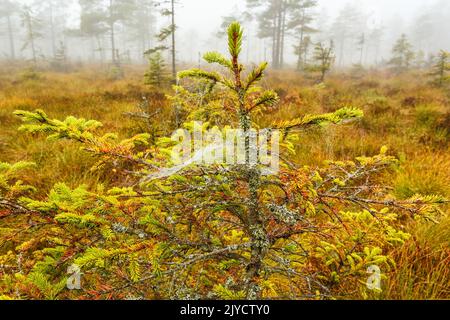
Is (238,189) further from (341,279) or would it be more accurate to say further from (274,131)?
(341,279)

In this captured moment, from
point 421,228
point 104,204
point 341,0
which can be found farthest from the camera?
point 341,0

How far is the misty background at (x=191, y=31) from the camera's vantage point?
3166 cm

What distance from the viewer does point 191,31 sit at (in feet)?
222

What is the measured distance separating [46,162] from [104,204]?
3.30m

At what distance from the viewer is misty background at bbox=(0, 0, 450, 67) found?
31.7 meters

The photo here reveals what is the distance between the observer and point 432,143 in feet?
18.5

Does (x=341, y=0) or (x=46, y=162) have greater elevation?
(x=341, y=0)

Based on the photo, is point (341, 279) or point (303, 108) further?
point (303, 108)

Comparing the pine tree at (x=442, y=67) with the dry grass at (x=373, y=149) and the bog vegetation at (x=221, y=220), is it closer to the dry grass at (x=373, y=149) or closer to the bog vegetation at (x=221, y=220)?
the dry grass at (x=373, y=149)
